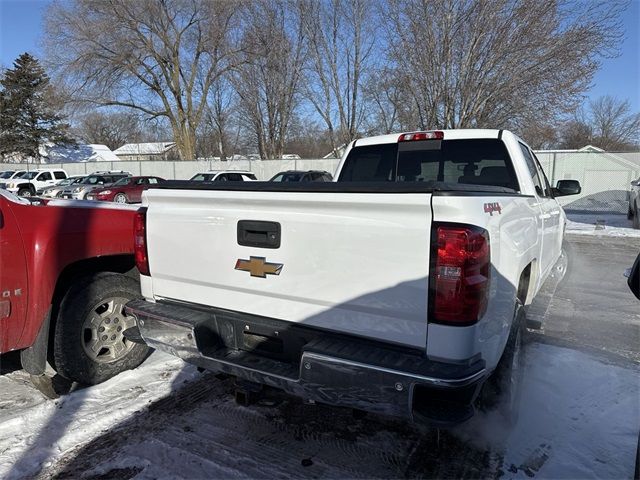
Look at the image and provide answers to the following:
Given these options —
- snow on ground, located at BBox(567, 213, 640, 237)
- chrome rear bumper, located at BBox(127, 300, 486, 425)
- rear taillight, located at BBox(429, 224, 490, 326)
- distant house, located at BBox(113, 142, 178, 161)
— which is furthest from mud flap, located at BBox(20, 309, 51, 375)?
distant house, located at BBox(113, 142, 178, 161)

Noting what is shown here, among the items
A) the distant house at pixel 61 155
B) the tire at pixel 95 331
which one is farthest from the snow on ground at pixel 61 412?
the distant house at pixel 61 155

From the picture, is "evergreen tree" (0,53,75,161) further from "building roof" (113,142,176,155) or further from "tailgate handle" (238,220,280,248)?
"tailgate handle" (238,220,280,248)

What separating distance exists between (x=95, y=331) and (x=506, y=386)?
10.2 feet

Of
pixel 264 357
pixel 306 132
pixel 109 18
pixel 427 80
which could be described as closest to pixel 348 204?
pixel 264 357

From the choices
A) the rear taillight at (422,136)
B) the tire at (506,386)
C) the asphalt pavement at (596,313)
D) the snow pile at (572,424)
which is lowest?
the asphalt pavement at (596,313)

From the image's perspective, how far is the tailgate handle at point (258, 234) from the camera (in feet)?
8.61

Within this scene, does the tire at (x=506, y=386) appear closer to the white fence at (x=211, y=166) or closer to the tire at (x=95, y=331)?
the tire at (x=95, y=331)

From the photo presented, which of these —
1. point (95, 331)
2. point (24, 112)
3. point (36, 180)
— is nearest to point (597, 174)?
point (95, 331)

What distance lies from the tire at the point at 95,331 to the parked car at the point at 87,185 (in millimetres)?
18845

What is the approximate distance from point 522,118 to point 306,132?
30.1 metres

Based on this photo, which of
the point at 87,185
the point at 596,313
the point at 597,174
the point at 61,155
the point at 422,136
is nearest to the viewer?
the point at 422,136

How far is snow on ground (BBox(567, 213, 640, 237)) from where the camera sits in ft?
41.7

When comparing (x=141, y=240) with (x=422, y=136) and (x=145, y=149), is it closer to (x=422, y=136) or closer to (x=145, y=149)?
(x=422, y=136)

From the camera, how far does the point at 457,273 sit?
A: 2.14 metres
